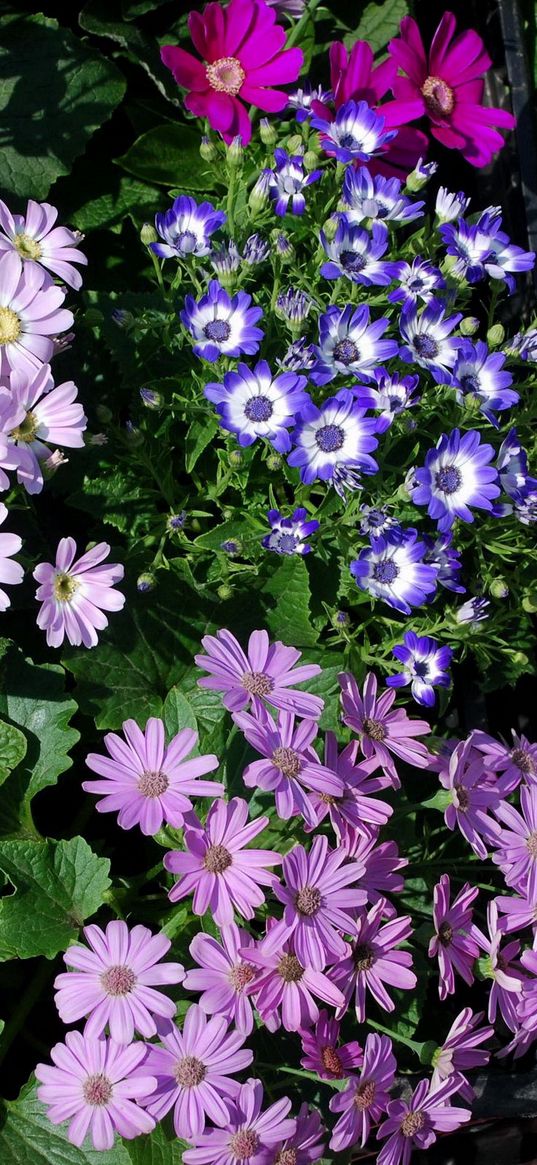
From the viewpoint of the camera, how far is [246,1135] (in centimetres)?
115

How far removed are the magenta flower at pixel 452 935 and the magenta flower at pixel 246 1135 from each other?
0.93ft

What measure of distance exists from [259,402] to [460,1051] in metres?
0.92

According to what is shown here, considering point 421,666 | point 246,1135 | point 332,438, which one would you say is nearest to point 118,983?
point 246,1135

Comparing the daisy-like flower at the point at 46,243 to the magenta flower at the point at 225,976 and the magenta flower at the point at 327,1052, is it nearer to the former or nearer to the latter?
the magenta flower at the point at 225,976

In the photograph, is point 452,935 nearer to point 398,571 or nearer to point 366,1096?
point 366,1096

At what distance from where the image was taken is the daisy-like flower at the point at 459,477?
1.45 metres

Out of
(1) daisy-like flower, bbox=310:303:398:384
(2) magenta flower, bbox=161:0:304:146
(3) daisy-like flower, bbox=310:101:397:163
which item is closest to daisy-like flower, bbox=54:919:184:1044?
(1) daisy-like flower, bbox=310:303:398:384

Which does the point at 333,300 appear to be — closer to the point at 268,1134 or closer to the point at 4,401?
the point at 4,401

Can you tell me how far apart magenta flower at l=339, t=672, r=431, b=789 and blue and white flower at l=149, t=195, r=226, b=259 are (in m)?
0.69

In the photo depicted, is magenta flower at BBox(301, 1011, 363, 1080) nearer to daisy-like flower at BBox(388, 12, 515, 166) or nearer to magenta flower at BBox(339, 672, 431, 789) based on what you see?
magenta flower at BBox(339, 672, 431, 789)

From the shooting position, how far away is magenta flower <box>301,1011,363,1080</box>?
1.25 meters

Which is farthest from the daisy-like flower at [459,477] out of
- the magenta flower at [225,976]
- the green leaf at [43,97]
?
the green leaf at [43,97]

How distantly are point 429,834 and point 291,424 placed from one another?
729mm

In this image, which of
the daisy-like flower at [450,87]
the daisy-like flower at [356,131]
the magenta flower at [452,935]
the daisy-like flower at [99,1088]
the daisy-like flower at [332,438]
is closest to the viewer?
the daisy-like flower at [99,1088]
